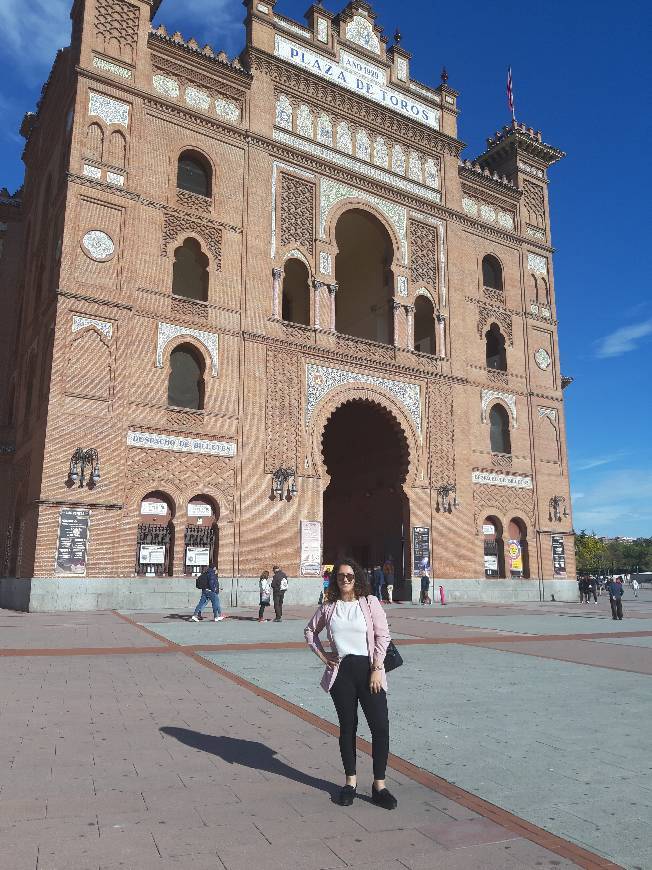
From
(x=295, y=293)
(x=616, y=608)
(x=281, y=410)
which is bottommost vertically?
(x=616, y=608)

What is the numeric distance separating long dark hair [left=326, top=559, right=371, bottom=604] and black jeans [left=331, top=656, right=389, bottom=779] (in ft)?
1.31

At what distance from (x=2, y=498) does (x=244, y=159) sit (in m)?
14.4

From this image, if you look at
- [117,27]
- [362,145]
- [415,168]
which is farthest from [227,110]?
[415,168]

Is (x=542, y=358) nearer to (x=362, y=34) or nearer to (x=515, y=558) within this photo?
(x=515, y=558)

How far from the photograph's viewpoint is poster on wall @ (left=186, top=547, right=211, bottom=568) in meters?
20.0

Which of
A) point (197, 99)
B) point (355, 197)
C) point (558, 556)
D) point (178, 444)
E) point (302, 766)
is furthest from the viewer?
point (558, 556)

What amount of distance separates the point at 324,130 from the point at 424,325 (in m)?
8.98

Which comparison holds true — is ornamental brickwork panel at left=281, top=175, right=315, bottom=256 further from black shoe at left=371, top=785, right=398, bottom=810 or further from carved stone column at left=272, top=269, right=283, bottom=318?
black shoe at left=371, top=785, right=398, bottom=810

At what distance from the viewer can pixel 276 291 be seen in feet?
76.2

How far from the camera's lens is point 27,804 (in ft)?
12.5

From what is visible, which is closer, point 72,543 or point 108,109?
point 72,543

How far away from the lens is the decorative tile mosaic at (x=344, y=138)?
26120mm

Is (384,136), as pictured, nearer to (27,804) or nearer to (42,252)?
(42,252)

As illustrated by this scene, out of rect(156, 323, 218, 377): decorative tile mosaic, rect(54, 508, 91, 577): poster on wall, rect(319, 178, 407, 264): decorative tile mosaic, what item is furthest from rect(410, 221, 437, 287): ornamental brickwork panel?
rect(54, 508, 91, 577): poster on wall
